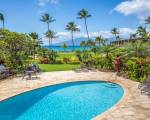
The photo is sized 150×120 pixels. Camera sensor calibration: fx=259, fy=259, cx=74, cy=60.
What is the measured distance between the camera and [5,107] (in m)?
13.8

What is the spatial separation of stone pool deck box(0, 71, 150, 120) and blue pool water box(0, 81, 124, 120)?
641mm

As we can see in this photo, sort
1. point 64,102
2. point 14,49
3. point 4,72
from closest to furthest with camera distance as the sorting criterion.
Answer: point 64,102 → point 4,72 → point 14,49

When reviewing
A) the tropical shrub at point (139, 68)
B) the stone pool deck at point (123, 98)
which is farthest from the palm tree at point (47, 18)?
the tropical shrub at point (139, 68)

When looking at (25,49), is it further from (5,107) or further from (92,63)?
(5,107)

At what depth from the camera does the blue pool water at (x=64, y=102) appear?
12.5 meters

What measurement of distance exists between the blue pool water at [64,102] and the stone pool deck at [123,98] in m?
0.64

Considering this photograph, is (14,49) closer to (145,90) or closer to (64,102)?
(64,102)

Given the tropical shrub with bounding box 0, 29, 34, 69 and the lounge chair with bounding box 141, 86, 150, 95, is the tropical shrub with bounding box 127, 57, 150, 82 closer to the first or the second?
the lounge chair with bounding box 141, 86, 150, 95

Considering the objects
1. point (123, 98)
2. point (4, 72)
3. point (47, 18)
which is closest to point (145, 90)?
→ point (123, 98)

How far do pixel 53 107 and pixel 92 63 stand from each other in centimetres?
1476

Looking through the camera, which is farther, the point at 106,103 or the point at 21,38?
the point at 21,38

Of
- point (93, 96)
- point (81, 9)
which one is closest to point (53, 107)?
point (93, 96)

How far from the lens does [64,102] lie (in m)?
15.1

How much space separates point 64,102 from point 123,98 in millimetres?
3477
